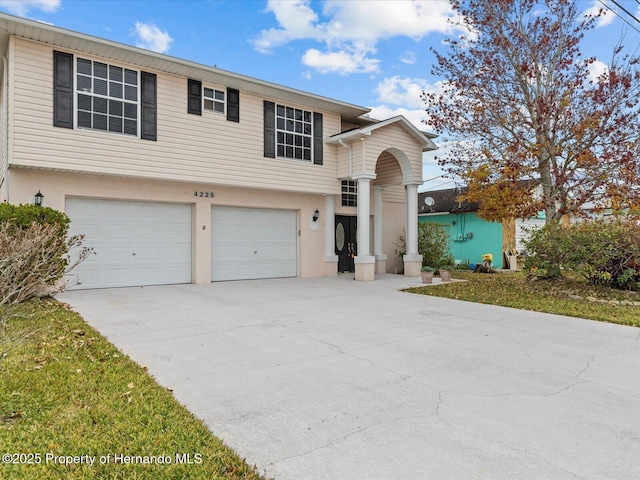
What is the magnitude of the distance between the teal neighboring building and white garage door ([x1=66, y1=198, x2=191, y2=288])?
1192 cm

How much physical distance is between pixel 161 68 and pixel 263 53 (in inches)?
193

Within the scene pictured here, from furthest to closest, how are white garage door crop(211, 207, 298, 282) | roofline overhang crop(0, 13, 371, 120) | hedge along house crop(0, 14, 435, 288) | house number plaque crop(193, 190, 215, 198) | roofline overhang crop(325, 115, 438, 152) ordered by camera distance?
roofline overhang crop(325, 115, 438, 152) → white garage door crop(211, 207, 298, 282) → house number plaque crop(193, 190, 215, 198) → hedge along house crop(0, 14, 435, 288) → roofline overhang crop(0, 13, 371, 120)

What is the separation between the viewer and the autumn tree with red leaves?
34.9 ft

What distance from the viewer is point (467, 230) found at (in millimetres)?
20125

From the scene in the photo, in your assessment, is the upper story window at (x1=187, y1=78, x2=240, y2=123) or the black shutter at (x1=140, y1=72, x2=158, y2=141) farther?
the upper story window at (x1=187, y1=78, x2=240, y2=123)

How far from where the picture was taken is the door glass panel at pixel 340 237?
14.9m

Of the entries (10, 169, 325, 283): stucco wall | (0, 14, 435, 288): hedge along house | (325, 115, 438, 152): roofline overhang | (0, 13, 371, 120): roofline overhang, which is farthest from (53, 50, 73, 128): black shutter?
(325, 115, 438, 152): roofline overhang

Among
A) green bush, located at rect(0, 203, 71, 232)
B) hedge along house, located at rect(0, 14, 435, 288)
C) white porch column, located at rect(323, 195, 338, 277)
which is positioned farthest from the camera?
white porch column, located at rect(323, 195, 338, 277)

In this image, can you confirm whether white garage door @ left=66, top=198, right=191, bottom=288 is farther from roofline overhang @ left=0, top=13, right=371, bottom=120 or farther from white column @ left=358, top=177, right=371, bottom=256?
white column @ left=358, top=177, right=371, bottom=256

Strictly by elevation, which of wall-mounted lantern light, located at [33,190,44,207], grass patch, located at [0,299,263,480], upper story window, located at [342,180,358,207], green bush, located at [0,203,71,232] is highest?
upper story window, located at [342,180,358,207]

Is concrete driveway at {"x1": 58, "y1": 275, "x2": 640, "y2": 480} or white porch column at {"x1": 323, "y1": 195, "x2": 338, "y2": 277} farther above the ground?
white porch column at {"x1": 323, "y1": 195, "x2": 338, "y2": 277}

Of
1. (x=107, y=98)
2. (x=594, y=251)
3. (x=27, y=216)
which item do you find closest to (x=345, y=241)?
(x=594, y=251)

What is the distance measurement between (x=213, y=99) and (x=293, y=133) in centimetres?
265

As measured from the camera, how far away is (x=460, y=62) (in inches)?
488
